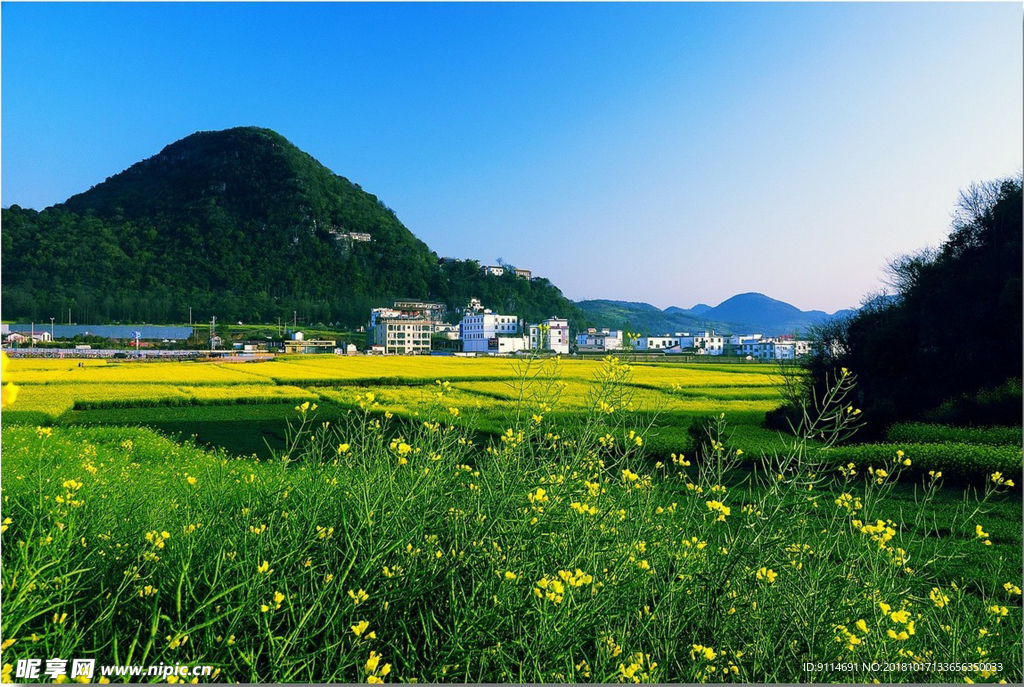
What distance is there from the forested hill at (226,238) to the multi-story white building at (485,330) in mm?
261

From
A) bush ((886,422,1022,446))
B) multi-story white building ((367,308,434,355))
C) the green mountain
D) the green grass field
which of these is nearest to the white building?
the green mountain

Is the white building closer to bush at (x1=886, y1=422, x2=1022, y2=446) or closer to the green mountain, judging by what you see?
the green mountain

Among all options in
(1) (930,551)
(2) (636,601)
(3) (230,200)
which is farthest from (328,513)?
(3) (230,200)

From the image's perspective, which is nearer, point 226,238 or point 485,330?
point 485,330

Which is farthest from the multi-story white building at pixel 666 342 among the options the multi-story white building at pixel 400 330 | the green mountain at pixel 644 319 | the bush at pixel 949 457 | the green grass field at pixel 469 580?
the green grass field at pixel 469 580

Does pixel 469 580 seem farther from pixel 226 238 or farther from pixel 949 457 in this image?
pixel 226 238

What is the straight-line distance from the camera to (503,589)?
6.91ft

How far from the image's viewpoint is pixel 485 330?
8336 millimetres

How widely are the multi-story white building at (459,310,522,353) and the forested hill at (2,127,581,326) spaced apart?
0.26 meters

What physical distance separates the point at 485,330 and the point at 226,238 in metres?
4.19

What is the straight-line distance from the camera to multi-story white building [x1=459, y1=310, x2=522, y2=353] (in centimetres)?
759

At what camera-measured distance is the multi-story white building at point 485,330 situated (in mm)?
7590

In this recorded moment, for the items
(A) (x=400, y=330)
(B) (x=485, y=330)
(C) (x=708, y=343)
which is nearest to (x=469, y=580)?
(B) (x=485, y=330)

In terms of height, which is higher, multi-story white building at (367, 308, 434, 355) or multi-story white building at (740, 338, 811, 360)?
multi-story white building at (367, 308, 434, 355)
